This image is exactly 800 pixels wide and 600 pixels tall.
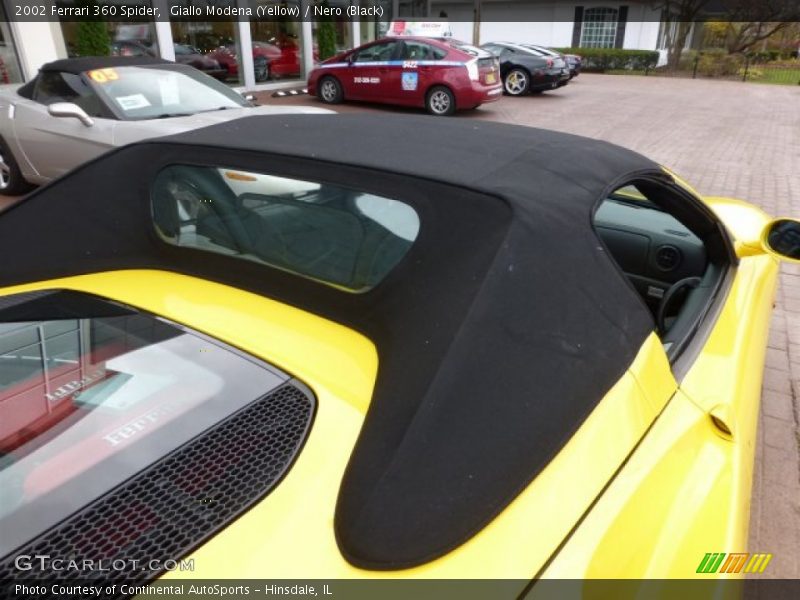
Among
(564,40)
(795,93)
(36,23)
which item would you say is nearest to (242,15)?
(36,23)

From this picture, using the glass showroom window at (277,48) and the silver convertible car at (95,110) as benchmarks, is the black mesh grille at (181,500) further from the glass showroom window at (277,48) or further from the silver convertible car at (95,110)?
the glass showroom window at (277,48)

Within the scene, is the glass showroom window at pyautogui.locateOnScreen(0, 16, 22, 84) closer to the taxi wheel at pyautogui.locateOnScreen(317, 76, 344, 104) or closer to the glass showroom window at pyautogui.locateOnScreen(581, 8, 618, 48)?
the taxi wheel at pyautogui.locateOnScreen(317, 76, 344, 104)

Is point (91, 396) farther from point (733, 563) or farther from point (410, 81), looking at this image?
point (410, 81)

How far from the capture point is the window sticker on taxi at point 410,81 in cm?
1163

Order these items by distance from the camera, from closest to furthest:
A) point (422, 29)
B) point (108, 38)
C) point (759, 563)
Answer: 1. point (759, 563)
2. point (108, 38)
3. point (422, 29)

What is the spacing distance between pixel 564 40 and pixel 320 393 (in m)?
36.7

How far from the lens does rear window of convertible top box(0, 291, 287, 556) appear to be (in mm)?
1013

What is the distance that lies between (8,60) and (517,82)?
1208 centimetres

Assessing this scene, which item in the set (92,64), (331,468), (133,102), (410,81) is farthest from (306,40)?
(331,468)

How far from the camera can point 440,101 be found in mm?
11617

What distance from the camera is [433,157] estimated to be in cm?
155

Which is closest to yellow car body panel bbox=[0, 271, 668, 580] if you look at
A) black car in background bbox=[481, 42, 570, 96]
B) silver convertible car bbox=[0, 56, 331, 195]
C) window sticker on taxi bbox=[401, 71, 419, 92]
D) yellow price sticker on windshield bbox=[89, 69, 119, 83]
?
silver convertible car bbox=[0, 56, 331, 195]

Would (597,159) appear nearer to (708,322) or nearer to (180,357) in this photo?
(708,322)
